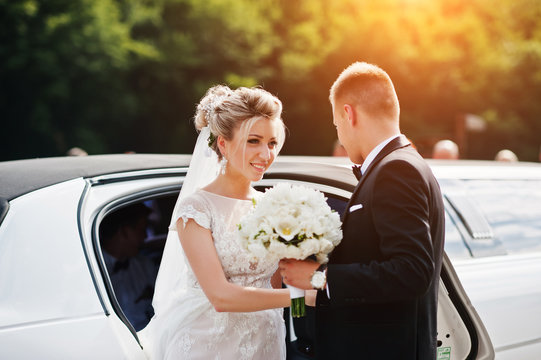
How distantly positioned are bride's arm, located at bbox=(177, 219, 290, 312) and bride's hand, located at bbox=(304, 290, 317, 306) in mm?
135

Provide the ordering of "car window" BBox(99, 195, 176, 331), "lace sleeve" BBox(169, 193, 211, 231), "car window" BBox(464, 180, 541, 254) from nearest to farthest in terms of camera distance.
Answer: "lace sleeve" BBox(169, 193, 211, 231) < "car window" BBox(464, 180, 541, 254) < "car window" BBox(99, 195, 176, 331)

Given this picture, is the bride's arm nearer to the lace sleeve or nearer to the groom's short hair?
the lace sleeve

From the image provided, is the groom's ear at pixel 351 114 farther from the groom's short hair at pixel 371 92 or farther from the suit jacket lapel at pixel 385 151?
the suit jacket lapel at pixel 385 151

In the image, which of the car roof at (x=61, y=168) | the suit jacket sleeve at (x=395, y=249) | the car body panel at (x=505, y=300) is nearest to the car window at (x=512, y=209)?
the car body panel at (x=505, y=300)

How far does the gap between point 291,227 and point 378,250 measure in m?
0.33

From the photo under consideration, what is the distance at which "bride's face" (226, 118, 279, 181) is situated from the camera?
259cm

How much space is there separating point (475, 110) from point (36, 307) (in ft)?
111

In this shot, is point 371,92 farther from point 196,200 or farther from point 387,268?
point 196,200

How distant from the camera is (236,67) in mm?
30234

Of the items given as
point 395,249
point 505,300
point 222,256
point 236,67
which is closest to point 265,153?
point 222,256

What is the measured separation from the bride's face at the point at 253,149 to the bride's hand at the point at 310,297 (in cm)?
71

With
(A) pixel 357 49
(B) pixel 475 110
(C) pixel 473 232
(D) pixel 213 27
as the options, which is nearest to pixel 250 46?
(D) pixel 213 27

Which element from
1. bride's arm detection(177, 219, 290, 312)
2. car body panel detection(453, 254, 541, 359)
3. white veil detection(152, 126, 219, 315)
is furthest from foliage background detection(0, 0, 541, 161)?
Answer: bride's arm detection(177, 219, 290, 312)

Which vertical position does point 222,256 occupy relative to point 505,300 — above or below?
above
